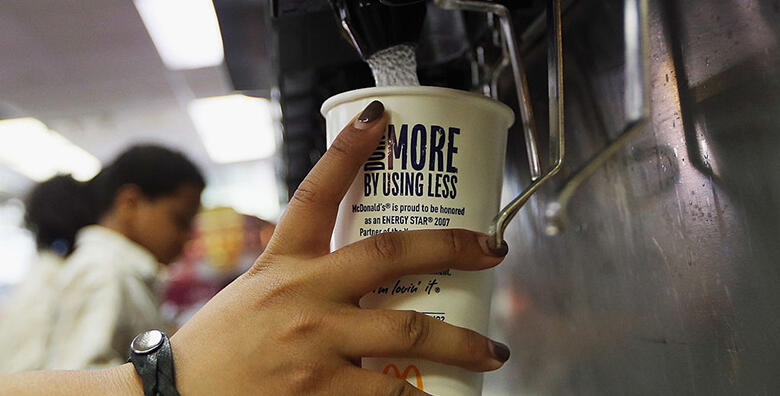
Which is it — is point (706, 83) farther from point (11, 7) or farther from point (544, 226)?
point (11, 7)

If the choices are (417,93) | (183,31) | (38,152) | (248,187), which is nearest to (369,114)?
(417,93)

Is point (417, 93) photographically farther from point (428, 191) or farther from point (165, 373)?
point (165, 373)

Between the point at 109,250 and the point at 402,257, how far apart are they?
1.78 meters

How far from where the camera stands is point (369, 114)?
0.98 feet

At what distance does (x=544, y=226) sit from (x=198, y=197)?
1.83 meters

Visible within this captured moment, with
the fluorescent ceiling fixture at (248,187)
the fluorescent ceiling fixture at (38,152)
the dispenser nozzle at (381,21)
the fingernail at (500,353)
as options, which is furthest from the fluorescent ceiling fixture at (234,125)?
the fingernail at (500,353)

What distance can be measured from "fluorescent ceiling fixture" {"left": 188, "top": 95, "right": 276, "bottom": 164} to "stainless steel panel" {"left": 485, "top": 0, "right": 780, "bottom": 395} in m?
2.96

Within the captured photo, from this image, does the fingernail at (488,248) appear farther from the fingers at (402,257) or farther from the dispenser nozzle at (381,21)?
the dispenser nozzle at (381,21)

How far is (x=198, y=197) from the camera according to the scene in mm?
2088

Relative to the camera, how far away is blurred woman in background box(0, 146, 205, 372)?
165cm

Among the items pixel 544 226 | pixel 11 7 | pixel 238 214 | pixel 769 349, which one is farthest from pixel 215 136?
pixel 769 349

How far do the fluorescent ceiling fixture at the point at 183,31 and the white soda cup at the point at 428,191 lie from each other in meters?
1.65

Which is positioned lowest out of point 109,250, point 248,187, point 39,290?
point 248,187

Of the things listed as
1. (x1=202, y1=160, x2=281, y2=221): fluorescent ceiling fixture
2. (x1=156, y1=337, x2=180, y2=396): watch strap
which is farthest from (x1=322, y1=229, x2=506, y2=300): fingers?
(x1=202, y1=160, x2=281, y2=221): fluorescent ceiling fixture
